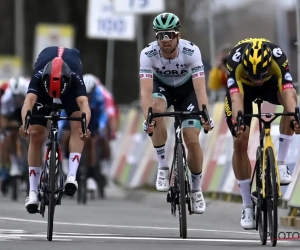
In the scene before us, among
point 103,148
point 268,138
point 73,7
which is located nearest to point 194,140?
point 268,138

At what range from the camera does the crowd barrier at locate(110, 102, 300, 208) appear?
1419 cm

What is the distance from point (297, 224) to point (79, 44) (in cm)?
3800

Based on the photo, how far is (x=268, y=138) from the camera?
1088cm

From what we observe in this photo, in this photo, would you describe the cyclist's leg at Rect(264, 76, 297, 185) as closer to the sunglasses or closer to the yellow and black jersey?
the yellow and black jersey

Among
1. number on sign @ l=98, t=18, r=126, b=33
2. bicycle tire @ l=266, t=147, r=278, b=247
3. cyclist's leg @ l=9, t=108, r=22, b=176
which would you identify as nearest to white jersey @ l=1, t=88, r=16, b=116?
cyclist's leg @ l=9, t=108, r=22, b=176

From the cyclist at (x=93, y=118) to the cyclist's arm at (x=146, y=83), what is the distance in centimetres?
612

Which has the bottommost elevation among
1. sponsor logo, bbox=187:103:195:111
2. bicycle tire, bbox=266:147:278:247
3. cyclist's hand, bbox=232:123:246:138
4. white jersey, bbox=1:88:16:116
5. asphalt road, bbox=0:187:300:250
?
asphalt road, bbox=0:187:300:250

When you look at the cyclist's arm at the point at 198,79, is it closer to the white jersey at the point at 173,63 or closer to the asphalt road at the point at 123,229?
Result: the white jersey at the point at 173,63

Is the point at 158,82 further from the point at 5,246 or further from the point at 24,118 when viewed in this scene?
the point at 5,246

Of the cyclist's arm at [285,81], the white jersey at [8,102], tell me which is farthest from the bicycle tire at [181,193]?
the white jersey at [8,102]

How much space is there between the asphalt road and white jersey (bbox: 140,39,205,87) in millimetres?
1597

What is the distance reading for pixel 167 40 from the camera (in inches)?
464

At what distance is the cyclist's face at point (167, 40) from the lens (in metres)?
11.8

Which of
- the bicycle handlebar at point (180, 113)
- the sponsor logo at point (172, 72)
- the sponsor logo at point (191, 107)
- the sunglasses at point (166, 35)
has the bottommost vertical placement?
the bicycle handlebar at point (180, 113)
